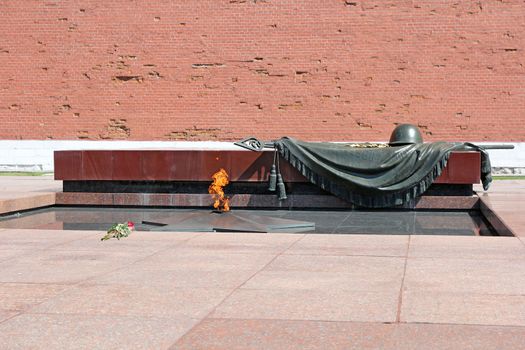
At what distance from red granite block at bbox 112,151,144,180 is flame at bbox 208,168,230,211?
96 centimetres

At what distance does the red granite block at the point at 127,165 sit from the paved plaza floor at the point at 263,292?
126 inches

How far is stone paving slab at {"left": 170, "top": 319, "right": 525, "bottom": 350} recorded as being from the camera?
2.97 meters

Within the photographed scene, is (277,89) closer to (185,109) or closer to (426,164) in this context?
(185,109)

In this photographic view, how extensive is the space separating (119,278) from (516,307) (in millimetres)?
2049

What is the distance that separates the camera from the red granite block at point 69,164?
369 inches

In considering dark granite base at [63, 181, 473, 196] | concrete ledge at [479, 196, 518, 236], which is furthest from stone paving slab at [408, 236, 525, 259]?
dark granite base at [63, 181, 473, 196]

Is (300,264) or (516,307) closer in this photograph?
(516,307)

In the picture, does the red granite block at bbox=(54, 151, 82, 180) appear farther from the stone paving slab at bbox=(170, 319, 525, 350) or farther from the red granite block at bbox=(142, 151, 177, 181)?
the stone paving slab at bbox=(170, 319, 525, 350)

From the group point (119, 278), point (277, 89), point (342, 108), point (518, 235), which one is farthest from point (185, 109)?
point (119, 278)

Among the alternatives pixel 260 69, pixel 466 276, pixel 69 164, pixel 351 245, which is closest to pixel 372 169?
pixel 351 245

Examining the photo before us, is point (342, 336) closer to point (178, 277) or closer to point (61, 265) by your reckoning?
point (178, 277)

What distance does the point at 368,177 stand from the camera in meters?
8.60

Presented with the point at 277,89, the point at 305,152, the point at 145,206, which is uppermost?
the point at 277,89

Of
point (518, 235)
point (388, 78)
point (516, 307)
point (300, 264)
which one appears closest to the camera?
point (516, 307)
